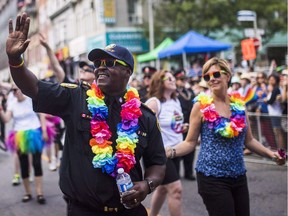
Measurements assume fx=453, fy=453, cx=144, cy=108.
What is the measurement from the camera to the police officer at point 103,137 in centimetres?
279

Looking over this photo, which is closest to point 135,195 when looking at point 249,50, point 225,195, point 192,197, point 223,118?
point 225,195

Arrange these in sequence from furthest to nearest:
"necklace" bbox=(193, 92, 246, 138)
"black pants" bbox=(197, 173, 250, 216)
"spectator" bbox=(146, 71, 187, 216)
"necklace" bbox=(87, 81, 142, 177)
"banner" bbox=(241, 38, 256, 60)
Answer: "banner" bbox=(241, 38, 256, 60)
"spectator" bbox=(146, 71, 187, 216)
"necklace" bbox=(193, 92, 246, 138)
"black pants" bbox=(197, 173, 250, 216)
"necklace" bbox=(87, 81, 142, 177)

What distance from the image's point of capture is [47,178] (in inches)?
338

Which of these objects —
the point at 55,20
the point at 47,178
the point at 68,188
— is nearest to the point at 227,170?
the point at 68,188

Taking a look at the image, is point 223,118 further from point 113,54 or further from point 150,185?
point 113,54

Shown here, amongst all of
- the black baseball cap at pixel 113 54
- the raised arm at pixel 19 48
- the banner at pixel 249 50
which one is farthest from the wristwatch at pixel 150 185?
the banner at pixel 249 50

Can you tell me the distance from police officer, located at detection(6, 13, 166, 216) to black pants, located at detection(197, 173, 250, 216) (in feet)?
3.04

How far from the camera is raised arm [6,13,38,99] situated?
250 cm

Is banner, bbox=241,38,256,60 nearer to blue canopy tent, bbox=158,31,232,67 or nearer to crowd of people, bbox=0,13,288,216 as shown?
blue canopy tent, bbox=158,31,232,67

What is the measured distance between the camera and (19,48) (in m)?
2.49

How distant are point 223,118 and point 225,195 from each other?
69 centimetres

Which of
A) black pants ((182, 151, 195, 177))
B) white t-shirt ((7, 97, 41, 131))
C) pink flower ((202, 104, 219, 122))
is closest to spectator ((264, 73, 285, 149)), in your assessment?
black pants ((182, 151, 195, 177))

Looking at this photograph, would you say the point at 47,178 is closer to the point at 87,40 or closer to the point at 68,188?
the point at 68,188

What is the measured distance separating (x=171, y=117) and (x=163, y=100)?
0.75ft
